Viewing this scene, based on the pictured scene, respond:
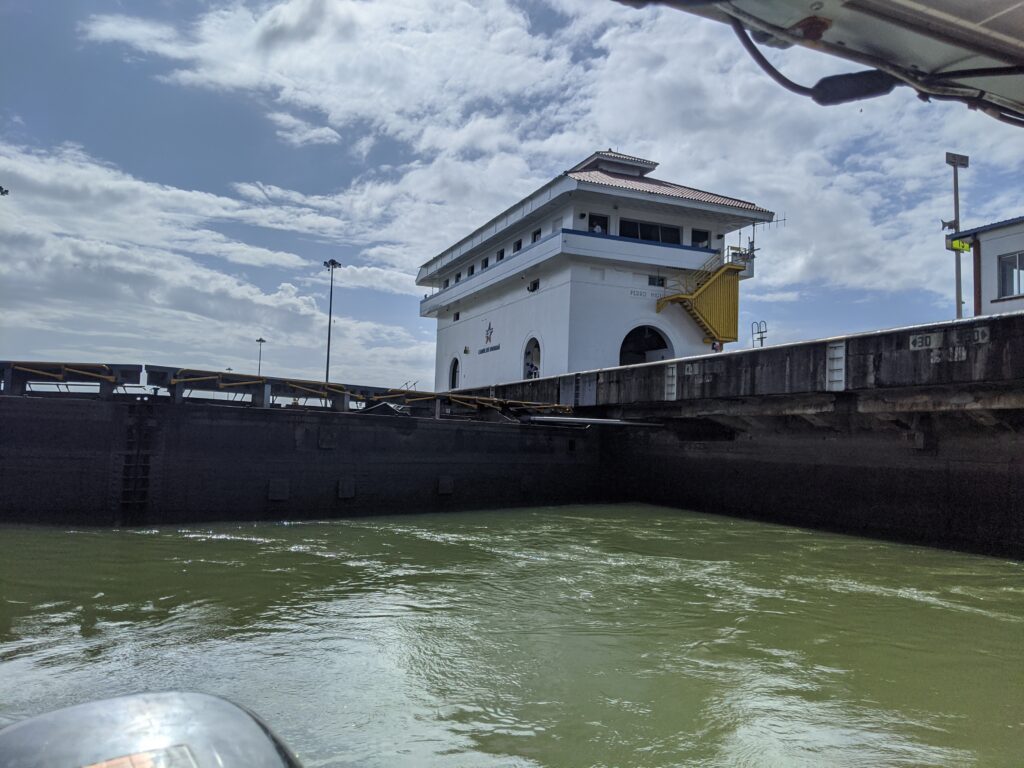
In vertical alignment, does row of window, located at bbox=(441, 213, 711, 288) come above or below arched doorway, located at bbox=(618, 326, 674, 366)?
above

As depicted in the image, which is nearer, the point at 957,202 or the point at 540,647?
the point at 540,647

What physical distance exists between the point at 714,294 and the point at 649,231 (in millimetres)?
3690

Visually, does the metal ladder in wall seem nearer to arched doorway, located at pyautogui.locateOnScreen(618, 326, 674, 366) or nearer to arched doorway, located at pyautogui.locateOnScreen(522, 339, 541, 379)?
arched doorway, located at pyautogui.locateOnScreen(522, 339, 541, 379)

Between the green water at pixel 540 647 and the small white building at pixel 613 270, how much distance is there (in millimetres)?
16911

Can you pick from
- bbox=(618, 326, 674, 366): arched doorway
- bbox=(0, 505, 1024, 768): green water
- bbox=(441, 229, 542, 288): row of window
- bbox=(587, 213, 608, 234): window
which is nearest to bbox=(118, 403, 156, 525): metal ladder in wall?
bbox=(0, 505, 1024, 768): green water

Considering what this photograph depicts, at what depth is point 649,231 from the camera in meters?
29.5

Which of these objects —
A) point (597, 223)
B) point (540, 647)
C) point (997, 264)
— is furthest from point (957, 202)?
point (540, 647)

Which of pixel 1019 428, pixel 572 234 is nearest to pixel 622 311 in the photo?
pixel 572 234

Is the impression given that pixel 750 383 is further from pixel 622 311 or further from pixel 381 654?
pixel 622 311

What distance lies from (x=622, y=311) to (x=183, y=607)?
22.6 meters

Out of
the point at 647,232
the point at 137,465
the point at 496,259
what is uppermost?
the point at 647,232

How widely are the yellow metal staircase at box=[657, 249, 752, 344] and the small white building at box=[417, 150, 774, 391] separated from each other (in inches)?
1.7

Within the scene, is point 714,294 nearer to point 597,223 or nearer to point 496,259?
point 597,223

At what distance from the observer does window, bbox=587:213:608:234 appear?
28438mm
